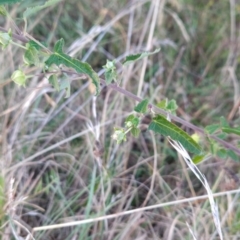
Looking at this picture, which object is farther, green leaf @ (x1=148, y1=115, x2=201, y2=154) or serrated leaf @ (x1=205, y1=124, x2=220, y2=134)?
serrated leaf @ (x1=205, y1=124, x2=220, y2=134)

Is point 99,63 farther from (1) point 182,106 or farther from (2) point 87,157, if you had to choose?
(2) point 87,157

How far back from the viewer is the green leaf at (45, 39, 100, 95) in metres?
0.80

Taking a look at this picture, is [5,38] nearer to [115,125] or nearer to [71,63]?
[71,63]

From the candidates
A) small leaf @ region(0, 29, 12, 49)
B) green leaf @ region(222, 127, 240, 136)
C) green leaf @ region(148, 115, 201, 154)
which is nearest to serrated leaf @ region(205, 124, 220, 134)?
green leaf @ region(222, 127, 240, 136)

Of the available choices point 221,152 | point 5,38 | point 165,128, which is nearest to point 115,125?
point 221,152

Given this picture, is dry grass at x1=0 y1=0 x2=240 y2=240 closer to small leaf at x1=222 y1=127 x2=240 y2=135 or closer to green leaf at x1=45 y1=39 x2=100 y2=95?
small leaf at x1=222 y1=127 x2=240 y2=135

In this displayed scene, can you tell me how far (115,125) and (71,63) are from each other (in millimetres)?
590

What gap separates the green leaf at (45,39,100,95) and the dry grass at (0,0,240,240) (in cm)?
34

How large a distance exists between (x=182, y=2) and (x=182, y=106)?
38 cm

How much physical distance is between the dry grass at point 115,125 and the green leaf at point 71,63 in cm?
34

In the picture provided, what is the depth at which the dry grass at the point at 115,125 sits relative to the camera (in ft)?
3.88

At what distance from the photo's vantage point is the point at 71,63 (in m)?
0.81

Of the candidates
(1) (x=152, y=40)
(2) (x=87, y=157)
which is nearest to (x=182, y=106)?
(1) (x=152, y=40)

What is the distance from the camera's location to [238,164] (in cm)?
134
